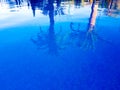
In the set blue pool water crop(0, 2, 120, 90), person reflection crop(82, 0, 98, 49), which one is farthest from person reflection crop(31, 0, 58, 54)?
person reflection crop(82, 0, 98, 49)

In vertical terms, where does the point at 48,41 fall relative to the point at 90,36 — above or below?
below

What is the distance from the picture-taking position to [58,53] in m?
5.91

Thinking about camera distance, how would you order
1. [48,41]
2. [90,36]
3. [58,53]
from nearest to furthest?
1. [58,53]
2. [48,41]
3. [90,36]

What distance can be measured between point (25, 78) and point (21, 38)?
279 cm

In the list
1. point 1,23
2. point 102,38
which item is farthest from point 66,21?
point 1,23

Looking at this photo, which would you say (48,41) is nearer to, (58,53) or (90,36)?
(58,53)

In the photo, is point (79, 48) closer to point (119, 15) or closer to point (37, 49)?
point (37, 49)

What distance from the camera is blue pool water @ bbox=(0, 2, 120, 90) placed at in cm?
448

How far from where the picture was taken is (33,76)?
4.73m

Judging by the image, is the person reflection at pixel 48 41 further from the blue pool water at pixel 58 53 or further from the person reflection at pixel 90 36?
the person reflection at pixel 90 36

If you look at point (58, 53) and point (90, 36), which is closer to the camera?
point (58, 53)

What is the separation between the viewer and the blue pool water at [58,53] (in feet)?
14.7

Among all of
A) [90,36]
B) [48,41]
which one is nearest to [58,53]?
[48,41]

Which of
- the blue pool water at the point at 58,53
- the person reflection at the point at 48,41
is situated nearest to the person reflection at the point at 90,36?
the blue pool water at the point at 58,53
